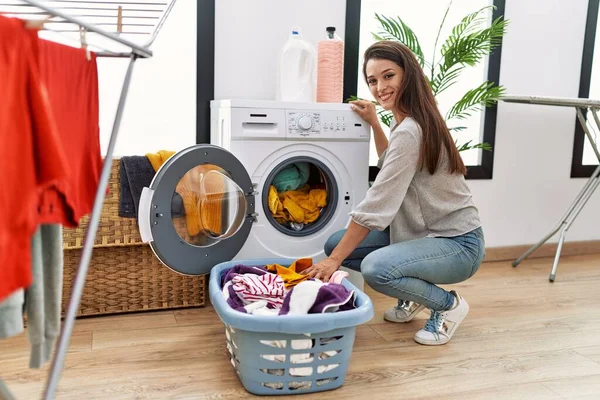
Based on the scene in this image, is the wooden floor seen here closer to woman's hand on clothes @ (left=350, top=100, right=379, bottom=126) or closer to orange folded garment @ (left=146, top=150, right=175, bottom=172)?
orange folded garment @ (left=146, top=150, right=175, bottom=172)

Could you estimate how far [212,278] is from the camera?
1841 mm

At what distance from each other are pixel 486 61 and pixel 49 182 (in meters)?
2.81

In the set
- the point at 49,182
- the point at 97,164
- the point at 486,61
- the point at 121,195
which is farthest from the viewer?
the point at 486,61

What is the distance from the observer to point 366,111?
2.35 m

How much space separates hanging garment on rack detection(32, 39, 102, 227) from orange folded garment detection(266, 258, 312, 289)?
0.89 m

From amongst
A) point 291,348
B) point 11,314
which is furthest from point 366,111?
point 11,314

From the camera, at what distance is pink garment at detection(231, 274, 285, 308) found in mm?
1759

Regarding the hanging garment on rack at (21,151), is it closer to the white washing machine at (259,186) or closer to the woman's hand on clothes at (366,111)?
the white washing machine at (259,186)

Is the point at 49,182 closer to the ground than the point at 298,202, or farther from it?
farther from it

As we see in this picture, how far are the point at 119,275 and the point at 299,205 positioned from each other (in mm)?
769

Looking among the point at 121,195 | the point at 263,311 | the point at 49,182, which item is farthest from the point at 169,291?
the point at 49,182

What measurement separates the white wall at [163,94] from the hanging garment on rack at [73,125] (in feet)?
5.20

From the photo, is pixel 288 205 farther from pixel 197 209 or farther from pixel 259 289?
pixel 259 289

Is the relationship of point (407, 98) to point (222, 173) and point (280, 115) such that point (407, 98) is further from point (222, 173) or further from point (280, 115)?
point (222, 173)
